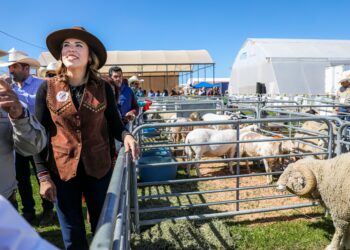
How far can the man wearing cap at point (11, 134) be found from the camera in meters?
1.53

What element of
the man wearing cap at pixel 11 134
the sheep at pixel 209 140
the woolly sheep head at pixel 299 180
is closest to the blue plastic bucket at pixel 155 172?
the sheep at pixel 209 140

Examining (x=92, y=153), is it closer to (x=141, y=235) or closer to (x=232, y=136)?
(x=141, y=235)

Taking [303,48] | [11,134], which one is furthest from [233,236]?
[303,48]

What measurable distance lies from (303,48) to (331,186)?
31811 mm

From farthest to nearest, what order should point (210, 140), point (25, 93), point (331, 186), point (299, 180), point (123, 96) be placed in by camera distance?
1. point (210, 140)
2. point (123, 96)
3. point (25, 93)
4. point (299, 180)
5. point (331, 186)

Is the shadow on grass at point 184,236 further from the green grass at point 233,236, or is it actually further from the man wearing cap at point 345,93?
the man wearing cap at point 345,93

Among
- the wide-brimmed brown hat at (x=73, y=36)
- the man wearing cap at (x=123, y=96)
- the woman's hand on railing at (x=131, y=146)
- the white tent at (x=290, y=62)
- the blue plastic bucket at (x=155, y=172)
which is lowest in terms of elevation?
the blue plastic bucket at (x=155, y=172)

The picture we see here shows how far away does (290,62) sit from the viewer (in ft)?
95.1

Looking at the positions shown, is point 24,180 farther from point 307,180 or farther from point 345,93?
point 345,93

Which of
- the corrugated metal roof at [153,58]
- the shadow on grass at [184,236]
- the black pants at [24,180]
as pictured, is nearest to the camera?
the shadow on grass at [184,236]

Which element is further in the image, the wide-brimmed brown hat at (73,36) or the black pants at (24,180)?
the black pants at (24,180)

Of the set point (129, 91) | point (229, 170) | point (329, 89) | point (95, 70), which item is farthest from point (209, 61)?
point (95, 70)

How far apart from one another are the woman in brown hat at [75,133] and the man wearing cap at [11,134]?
19 cm

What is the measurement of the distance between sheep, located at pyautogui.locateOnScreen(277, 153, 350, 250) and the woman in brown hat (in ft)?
7.52
